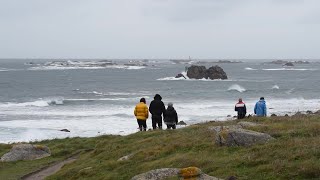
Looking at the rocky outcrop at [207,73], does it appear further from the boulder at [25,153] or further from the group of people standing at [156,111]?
the boulder at [25,153]

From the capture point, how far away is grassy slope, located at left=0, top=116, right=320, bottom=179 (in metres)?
9.90

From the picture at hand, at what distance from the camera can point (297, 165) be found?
31.9ft

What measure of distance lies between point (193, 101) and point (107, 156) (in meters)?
44.5

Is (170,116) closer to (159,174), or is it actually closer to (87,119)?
(159,174)

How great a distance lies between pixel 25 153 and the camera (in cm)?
1922

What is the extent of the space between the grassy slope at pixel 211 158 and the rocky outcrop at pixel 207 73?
99.8 m

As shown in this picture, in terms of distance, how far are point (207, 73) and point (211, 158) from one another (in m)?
108

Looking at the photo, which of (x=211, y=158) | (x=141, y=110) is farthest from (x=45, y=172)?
(x=211, y=158)

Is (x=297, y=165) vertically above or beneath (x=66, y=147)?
above

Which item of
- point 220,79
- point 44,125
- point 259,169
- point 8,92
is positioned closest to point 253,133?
point 259,169

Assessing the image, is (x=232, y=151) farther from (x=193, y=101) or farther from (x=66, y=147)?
(x=193, y=101)

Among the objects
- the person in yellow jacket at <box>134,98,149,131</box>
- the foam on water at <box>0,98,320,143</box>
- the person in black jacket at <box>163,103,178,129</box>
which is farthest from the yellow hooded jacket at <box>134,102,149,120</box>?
the foam on water at <box>0,98,320,143</box>

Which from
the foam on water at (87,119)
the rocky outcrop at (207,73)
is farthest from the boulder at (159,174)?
the rocky outcrop at (207,73)

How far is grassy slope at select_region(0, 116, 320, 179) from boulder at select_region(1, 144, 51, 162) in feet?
2.72
